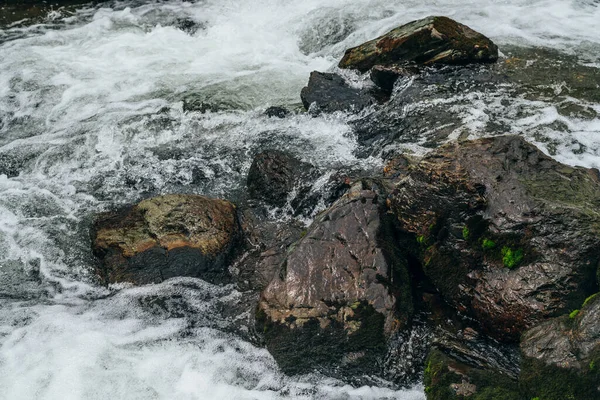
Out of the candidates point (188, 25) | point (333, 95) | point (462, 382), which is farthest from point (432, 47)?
point (462, 382)

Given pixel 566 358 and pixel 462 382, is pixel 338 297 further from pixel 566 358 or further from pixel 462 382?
pixel 566 358

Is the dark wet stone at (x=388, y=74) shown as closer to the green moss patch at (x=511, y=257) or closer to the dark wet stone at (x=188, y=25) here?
the green moss patch at (x=511, y=257)

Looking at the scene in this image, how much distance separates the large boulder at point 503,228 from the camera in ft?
17.5

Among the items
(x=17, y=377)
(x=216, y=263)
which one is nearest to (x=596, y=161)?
(x=216, y=263)

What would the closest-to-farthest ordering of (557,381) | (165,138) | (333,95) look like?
1. (557,381)
2. (165,138)
3. (333,95)

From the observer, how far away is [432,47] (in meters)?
10.1

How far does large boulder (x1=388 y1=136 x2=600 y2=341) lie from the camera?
5340mm

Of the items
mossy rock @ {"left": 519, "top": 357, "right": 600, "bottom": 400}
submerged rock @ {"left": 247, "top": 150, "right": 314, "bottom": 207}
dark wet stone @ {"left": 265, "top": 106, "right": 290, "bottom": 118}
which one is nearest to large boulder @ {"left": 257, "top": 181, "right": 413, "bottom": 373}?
mossy rock @ {"left": 519, "top": 357, "right": 600, "bottom": 400}

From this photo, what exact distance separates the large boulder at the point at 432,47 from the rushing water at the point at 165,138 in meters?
1.13

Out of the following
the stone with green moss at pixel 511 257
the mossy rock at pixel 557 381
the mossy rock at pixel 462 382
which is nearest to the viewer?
the mossy rock at pixel 557 381

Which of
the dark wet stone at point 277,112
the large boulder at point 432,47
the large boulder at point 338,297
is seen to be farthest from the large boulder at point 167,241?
the large boulder at point 432,47

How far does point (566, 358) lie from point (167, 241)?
4636 mm

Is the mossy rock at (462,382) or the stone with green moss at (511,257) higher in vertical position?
the stone with green moss at (511,257)

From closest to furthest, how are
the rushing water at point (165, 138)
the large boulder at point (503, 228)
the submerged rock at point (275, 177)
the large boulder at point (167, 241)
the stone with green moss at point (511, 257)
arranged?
the large boulder at point (503, 228), the stone with green moss at point (511, 257), the rushing water at point (165, 138), the large boulder at point (167, 241), the submerged rock at point (275, 177)
